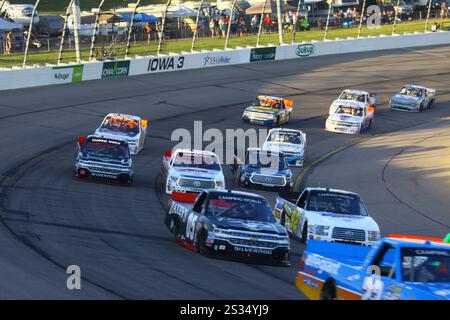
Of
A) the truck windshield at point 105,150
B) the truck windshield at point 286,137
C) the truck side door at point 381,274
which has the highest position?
the truck side door at point 381,274

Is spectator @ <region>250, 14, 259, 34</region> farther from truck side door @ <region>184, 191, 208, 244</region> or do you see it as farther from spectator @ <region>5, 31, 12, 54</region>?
truck side door @ <region>184, 191, 208, 244</region>

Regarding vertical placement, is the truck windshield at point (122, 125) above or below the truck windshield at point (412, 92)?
above

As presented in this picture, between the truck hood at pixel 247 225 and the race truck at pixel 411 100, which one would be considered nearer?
the truck hood at pixel 247 225

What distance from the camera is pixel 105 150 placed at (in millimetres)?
28906

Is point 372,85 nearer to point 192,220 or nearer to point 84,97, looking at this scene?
point 84,97

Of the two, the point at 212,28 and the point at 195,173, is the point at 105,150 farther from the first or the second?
the point at 212,28

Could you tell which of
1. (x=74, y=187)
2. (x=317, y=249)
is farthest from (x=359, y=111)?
(x=317, y=249)

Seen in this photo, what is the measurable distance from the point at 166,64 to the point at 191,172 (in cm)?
2659

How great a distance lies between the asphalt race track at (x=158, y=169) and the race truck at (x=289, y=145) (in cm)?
110

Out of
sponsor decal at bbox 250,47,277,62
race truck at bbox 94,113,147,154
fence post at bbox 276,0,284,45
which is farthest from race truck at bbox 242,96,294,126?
fence post at bbox 276,0,284,45

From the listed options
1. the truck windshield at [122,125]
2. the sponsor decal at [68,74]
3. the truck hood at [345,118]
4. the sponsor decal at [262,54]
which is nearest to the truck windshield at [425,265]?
the truck windshield at [122,125]

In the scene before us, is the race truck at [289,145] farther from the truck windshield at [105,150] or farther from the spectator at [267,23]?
the spectator at [267,23]

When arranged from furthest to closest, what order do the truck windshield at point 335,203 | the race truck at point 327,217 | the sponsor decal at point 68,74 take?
the sponsor decal at point 68,74 → the truck windshield at point 335,203 → the race truck at point 327,217

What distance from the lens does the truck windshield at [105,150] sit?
2839cm
